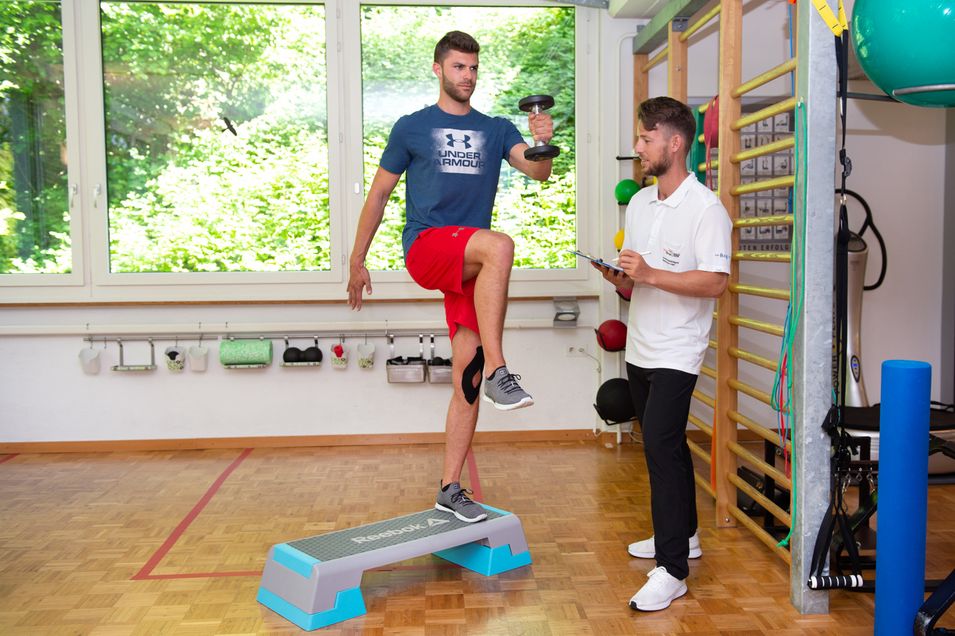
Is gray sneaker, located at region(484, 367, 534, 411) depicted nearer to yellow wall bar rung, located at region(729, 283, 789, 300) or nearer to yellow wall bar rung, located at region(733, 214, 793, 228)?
yellow wall bar rung, located at region(729, 283, 789, 300)

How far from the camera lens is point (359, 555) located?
2.77 m

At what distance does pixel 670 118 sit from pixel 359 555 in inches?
64.3

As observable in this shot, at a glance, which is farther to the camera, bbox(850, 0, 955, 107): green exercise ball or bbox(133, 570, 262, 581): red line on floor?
bbox(133, 570, 262, 581): red line on floor

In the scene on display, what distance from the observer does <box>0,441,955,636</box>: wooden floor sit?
270 centimetres

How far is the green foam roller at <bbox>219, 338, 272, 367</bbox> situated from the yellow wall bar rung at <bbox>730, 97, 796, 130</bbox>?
283cm

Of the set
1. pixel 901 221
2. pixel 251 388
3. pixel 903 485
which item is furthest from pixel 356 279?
pixel 901 221

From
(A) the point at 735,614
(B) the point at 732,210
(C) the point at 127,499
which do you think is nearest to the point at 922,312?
(B) the point at 732,210

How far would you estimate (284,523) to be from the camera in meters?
Answer: 3.69

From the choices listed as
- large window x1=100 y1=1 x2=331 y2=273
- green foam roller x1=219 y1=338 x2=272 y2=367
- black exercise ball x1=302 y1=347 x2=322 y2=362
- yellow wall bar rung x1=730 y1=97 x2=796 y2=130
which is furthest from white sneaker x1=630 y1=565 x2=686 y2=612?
large window x1=100 y1=1 x2=331 y2=273

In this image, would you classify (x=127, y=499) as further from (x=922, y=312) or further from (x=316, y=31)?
(x=922, y=312)

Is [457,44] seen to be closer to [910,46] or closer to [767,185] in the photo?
[767,185]

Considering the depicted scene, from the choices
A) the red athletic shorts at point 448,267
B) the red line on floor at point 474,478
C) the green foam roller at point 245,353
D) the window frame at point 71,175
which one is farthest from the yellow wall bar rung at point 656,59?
the window frame at point 71,175

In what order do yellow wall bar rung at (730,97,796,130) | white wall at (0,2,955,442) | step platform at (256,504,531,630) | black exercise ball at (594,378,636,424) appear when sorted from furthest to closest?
1. white wall at (0,2,955,442)
2. black exercise ball at (594,378,636,424)
3. yellow wall bar rung at (730,97,796,130)
4. step platform at (256,504,531,630)

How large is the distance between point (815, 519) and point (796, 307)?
0.62 m
